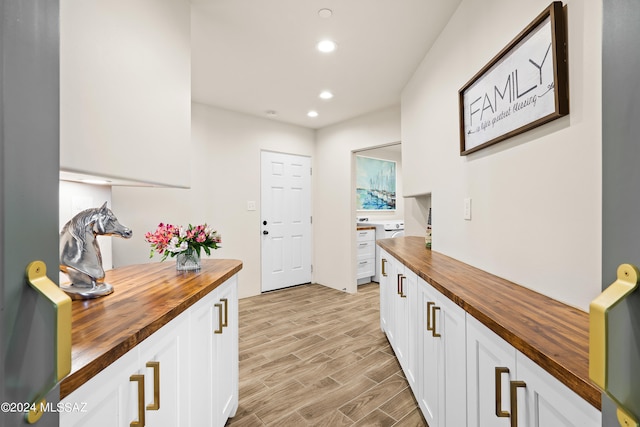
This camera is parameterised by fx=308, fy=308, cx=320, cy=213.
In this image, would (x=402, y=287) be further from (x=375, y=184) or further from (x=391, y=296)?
(x=375, y=184)

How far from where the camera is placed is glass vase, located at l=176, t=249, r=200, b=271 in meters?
1.70

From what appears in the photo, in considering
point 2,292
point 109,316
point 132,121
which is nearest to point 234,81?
point 132,121

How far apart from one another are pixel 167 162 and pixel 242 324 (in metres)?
2.09

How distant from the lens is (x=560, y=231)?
41.7 inches

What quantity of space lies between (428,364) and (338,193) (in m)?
3.12

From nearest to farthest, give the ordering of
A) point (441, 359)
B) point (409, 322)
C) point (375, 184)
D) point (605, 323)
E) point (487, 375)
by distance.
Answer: point (605, 323), point (487, 375), point (441, 359), point (409, 322), point (375, 184)

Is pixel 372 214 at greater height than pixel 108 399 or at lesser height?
greater

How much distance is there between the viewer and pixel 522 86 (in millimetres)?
1258

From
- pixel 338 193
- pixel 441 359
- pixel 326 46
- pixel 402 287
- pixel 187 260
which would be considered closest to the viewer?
pixel 441 359

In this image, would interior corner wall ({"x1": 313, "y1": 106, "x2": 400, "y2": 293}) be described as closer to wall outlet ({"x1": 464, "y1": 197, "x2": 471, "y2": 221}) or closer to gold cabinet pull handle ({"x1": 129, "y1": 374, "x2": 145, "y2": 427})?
wall outlet ({"x1": 464, "y1": 197, "x2": 471, "y2": 221})

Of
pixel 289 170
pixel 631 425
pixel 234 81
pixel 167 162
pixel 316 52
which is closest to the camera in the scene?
pixel 631 425

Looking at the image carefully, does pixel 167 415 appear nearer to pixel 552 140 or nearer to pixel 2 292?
pixel 2 292

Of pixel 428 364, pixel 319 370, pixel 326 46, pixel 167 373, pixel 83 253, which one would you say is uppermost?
pixel 326 46


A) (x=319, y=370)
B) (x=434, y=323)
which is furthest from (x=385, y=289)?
(x=434, y=323)
